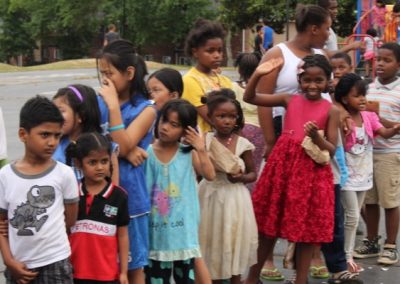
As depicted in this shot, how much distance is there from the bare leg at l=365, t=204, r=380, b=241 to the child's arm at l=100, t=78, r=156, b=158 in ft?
8.91

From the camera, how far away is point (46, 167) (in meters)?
3.24

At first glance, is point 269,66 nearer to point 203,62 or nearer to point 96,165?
point 203,62

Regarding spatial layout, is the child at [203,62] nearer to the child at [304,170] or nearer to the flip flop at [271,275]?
the child at [304,170]

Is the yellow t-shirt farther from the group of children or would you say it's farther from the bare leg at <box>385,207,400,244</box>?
the bare leg at <box>385,207,400,244</box>

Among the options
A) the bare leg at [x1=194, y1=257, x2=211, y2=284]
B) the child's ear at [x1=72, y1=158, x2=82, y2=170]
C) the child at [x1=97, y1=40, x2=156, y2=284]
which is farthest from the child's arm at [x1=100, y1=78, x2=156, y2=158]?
the bare leg at [x1=194, y1=257, x2=211, y2=284]

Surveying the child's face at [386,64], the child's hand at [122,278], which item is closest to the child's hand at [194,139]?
the child's hand at [122,278]

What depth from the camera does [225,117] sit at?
4.35 meters

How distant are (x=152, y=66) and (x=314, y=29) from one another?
2649 centimetres

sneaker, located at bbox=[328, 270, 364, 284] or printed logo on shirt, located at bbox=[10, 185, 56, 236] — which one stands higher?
printed logo on shirt, located at bbox=[10, 185, 56, 236]

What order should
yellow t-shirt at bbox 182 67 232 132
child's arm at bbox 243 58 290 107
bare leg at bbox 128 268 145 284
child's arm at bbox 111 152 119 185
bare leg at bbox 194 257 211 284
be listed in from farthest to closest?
yellow t-shirt at bbox 182 67 232 132
child's arm at bbox 243 58 290 107
bare leg at bbox 194 257 211 284
bare leg at bbox 128 268 145 284
child's arm at bbox 111 152 119 185

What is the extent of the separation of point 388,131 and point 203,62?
167cm

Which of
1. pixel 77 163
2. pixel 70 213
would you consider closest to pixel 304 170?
pixel 77 163

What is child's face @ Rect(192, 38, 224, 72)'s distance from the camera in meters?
4.63

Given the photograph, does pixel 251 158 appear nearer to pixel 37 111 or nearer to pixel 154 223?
pixel 154 223
